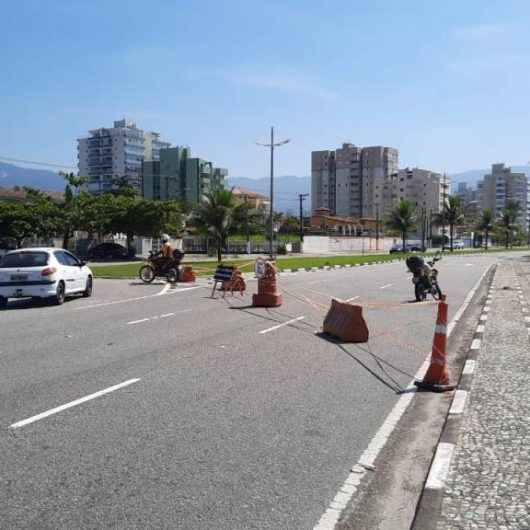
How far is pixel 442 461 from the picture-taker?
5195 millimetres

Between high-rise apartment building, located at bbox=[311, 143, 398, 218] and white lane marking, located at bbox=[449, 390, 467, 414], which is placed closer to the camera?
white lane marking, located at bbox=[449, 390, 467, 414]

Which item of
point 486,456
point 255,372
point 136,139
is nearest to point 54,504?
point 486,456

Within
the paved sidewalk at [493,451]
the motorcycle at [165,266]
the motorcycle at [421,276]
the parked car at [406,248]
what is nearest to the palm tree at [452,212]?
the parked car at [406,248]

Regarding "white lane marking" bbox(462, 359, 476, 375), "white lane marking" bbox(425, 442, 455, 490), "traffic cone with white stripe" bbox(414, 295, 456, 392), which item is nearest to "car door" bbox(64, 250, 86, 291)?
"white lane marking" bbox(462, 359, 476, 375)

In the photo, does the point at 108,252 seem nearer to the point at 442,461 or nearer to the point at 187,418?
the point at 187,418

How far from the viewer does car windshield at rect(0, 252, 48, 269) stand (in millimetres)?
17281

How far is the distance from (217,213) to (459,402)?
38.7 meters

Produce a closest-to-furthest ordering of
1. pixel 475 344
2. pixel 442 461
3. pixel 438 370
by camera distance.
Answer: pixel 442 461 → pixel 438 370 → pixel 475 344

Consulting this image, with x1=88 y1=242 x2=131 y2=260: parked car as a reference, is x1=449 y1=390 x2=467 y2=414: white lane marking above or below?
below

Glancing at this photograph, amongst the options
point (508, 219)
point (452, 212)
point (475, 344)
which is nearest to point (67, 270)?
point (475, 344)

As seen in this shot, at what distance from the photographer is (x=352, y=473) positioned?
195 inches

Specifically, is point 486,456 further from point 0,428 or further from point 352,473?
point 0,428

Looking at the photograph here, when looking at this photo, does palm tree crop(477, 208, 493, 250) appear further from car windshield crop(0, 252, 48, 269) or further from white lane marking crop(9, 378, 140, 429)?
white lane marking crop(9, 378, 140, 429)

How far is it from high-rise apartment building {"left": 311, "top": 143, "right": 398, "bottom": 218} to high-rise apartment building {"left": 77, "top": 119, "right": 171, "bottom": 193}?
52.8m
